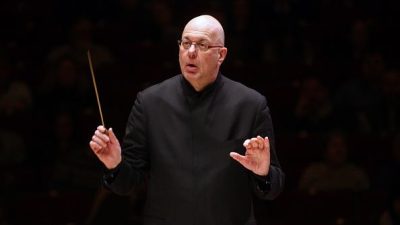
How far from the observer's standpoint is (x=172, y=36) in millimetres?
7859

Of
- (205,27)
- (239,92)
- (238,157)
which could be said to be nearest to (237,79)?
(239,92)

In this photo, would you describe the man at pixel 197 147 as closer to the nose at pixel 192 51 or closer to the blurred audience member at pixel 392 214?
the nose at pixel 192 51

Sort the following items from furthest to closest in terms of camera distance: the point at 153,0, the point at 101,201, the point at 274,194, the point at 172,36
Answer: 1. the point at 153,0
2. the point at 172,36
3. the point at 101,201
4. the point at 274,194

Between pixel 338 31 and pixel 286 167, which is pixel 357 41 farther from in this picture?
pixel 286 167

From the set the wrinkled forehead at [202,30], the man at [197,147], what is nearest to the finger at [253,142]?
the man at [197,147]

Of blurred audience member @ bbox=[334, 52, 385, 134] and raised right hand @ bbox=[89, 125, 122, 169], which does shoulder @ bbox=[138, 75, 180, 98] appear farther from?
blurred audience member @ bbox=[334, 52, 385, 134]

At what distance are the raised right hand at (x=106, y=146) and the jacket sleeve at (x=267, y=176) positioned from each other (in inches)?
19.4

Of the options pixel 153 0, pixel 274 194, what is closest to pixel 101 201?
pixel 274 194

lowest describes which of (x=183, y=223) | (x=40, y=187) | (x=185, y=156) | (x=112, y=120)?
(x=40, y=187)

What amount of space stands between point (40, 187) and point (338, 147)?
2.26 metres

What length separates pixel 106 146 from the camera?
Result: 2826 mm

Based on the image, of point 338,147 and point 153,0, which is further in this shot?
point 153,0

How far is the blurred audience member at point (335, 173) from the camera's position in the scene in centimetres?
614

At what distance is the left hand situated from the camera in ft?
9.21
